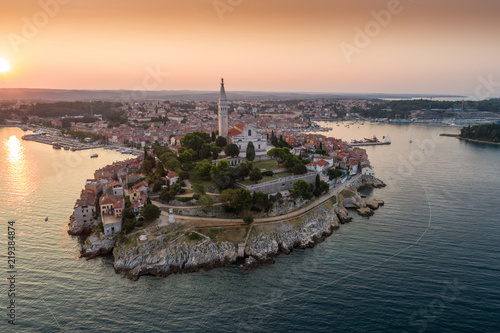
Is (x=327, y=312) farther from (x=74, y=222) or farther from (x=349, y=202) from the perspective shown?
(x=74, y=222)

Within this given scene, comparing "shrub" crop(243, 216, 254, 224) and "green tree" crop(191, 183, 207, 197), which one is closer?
"shrub" crop(243, 216, 254, 224)

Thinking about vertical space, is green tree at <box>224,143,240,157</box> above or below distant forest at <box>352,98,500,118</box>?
below

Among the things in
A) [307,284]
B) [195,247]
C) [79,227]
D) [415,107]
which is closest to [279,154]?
[195,247]

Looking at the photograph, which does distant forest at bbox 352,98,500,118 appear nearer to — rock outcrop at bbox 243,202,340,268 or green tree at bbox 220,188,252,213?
rock outcrop at bbox 243,202,340,268

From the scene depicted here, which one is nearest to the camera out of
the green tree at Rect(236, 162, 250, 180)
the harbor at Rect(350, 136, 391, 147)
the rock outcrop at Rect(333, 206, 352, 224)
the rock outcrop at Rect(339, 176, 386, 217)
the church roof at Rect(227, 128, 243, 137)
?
the rock outcrop at Rect(333, 206, 352, 224)

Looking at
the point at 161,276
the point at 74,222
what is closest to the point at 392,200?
the point at 161,276

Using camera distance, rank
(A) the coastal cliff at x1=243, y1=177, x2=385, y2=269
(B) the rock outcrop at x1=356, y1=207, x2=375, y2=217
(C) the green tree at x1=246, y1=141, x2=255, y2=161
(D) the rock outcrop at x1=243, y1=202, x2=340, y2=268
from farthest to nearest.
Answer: (C) the green tree at x1=246, y1=141, x2=255, y2=161 → (B) the rock outcrop at x1=356, y1=207, x2=375, y2=217 → (A) the coastal cliff at x1=243, y1=177, x2=385, y2=269 → (D) the rock outcrop at x1=243, y1=202, x2=340, y2=268

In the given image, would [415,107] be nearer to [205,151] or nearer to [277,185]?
[205,151]

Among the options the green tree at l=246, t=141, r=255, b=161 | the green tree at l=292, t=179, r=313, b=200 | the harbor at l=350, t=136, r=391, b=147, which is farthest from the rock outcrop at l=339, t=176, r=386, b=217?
the harbor at l=350, t=136, r=391, b=147
